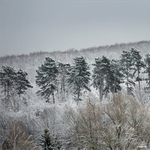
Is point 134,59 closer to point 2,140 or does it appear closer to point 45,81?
point 45,81

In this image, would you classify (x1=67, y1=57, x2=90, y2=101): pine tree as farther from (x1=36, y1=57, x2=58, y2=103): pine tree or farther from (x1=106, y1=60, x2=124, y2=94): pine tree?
(x1=106, y1=60, x2=124, y2=94): pine tree

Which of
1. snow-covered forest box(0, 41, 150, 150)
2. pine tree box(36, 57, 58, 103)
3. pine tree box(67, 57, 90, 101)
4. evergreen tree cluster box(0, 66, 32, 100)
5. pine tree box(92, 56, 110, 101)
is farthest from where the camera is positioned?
evergreen tree cluster box(0, 66, 32, 100)

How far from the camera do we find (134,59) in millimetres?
43188

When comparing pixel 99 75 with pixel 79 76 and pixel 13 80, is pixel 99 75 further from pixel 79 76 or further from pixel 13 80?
pixel 13 80

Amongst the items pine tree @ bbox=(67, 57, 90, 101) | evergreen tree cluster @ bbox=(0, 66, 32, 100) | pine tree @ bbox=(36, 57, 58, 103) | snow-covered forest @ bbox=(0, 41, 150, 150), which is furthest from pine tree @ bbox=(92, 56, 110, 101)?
evergreen tree cluster @ bbox=(0, 66, 32, 100)

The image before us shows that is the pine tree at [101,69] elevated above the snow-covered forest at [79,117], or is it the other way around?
the pine tree at [101,69]

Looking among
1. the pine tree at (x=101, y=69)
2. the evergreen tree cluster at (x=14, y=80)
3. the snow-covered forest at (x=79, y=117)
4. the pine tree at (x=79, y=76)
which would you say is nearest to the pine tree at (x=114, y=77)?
the snow-covered forest at (x=79, y=117)

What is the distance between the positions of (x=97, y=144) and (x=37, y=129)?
41.4ft

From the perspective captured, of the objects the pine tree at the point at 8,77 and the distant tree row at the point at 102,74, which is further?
the pine tree at the point at 8,77

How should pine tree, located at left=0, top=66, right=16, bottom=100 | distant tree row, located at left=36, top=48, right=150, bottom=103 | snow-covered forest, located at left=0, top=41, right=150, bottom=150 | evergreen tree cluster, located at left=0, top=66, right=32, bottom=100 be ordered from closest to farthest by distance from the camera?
snow-covered forest, located at left=0, top=41, right=150, bottom=150 < distant tree row, located at left=36, top=48, right=150, bottom=103 < evergreen tree cluster, located at left=0, top=66, right=32, bottom=100 < pine tree, located at left=0, top=66, right=16, bottom=100

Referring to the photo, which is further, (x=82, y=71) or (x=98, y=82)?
(x=98, y=82)

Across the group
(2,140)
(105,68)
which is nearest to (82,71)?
(105,68)

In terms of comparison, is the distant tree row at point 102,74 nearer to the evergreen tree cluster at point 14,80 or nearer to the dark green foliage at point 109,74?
the dark green foliage at point 109,74

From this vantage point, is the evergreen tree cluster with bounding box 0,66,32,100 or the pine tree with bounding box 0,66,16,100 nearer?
the evergreen tree cluster with bounding box 0,66,32,100
